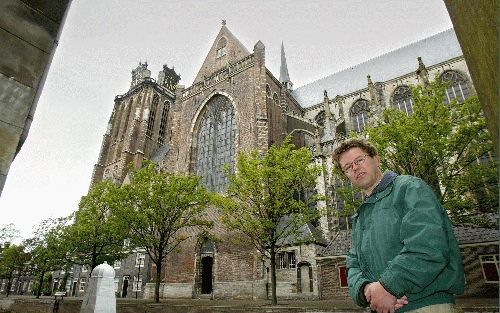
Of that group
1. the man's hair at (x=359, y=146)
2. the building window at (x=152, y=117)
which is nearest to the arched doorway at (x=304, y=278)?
the man's hair at (x=359, y=146)

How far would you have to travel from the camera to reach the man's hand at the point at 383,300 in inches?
60.5

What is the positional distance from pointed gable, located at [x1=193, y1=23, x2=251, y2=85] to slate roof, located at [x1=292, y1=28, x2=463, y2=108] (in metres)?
10.3

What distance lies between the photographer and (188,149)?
24.0 metres

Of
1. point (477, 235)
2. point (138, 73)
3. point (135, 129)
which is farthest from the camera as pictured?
point (138, 73)

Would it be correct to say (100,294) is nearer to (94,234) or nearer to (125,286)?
(94,234)

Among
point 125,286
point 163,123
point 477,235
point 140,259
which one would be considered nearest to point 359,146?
point 477,235

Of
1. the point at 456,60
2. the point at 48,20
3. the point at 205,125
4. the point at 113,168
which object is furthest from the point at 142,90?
the point at 48,20

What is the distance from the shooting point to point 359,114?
2753cm

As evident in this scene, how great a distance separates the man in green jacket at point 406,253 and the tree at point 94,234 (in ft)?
61.8

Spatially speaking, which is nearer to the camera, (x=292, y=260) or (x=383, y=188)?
(x=383, y=188)

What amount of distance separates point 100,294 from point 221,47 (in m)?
24.5

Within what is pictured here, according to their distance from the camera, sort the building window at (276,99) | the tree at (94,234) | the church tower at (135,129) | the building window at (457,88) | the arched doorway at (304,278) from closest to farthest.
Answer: the arched doorway at (304,278), the tree at (94,234), the building window at (457,88), the building window at (276,99), the church tower at (135,129)

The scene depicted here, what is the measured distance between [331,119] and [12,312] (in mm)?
23119

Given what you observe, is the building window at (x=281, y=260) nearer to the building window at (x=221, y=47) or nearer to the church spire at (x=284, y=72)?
the building window at (x=221, y=47)
